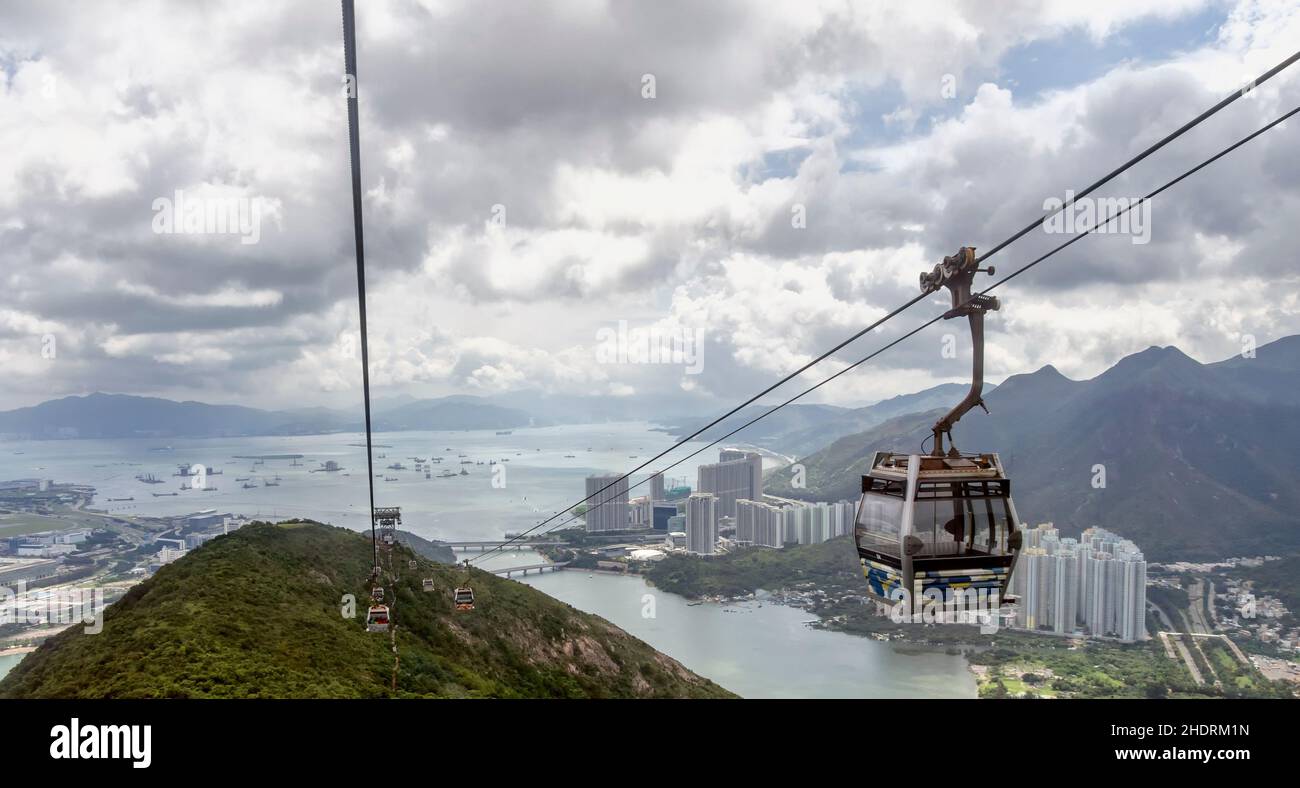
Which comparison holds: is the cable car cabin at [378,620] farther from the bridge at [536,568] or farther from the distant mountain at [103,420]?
the distant mountain at [103,420]

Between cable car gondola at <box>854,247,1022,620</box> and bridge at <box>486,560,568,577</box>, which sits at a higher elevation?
cable car gondola at <box>854,247,1022,620</box>

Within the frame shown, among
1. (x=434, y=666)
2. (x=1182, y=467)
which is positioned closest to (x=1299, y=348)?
(x=1182, y=467)

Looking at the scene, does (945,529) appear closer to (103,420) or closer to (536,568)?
(536,568)

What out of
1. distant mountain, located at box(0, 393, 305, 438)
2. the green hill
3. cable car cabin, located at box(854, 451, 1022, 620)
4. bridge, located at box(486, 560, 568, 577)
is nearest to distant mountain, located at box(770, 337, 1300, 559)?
bridge, located at box(486, 560, 568, 577)

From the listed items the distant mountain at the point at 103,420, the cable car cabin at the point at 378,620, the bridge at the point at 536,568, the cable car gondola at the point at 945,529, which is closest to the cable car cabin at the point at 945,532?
the cable car gondola at the point at 945,529

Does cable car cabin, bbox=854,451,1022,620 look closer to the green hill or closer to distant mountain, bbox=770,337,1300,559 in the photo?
the green hill
